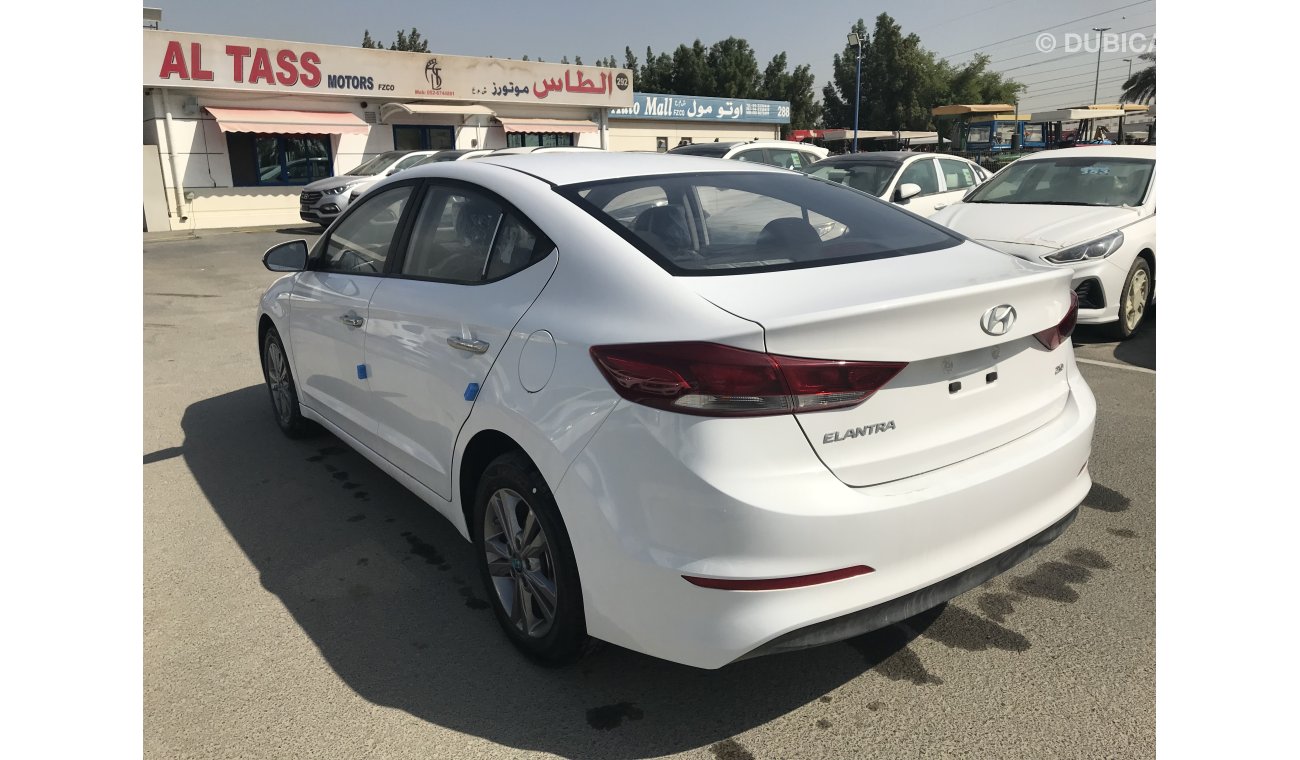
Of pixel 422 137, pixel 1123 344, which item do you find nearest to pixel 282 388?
pixel 1123 344

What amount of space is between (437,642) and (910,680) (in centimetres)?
154

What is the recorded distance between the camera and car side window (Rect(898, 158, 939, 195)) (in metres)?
11.0

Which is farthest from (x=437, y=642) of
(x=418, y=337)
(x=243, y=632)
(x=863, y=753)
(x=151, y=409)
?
(x=151, y=409)

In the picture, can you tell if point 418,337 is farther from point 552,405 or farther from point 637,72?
point 637,72

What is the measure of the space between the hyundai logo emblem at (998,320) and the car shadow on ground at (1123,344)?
190 inches

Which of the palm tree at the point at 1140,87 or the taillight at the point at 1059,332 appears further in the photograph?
the palm tree at the point at 1140,87

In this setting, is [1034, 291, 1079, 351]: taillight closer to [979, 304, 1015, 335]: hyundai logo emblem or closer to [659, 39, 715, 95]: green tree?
[979, 304, 1015, 335]: hyundai logo emblem

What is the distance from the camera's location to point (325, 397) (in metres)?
4.33

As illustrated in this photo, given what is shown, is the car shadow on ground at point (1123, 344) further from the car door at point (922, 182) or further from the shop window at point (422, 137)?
the shop window at point (422, 137)

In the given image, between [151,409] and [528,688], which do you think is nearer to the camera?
[528,688]

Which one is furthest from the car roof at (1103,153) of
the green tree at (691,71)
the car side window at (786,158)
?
the green tree at (691,71)

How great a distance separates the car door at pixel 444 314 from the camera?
284cm

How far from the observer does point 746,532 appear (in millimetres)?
2121

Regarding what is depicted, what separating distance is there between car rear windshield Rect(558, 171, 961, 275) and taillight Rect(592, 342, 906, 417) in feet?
1.23
